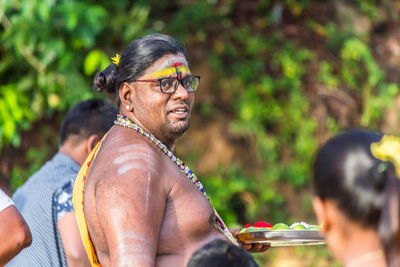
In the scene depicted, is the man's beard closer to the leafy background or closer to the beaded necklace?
the beaded necklace

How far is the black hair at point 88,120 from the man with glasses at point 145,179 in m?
1.03

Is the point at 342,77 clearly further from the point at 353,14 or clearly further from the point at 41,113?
the point at 41,113

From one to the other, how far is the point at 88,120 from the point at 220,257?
2070mm

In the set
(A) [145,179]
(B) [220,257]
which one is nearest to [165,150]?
(A) [145,179]

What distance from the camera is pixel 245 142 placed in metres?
7.57

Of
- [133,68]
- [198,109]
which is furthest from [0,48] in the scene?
[133,68]

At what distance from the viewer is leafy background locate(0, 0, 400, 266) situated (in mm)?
6129

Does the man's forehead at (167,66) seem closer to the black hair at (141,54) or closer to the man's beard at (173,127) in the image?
the black hair at (141,54)

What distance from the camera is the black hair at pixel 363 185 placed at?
1.62m

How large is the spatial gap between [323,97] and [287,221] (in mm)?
1767

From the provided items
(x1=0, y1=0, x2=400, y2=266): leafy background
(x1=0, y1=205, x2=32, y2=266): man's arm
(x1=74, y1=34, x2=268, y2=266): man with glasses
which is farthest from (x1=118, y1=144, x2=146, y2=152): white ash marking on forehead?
(x1=0, y1=0, x2=400, y2=266): leafy background

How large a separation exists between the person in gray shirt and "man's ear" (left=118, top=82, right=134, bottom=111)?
57cm

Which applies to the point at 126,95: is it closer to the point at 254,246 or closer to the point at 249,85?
the point at 254,246

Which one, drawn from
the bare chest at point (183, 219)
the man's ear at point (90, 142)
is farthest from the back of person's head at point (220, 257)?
the man's ear at point (90, 142)
